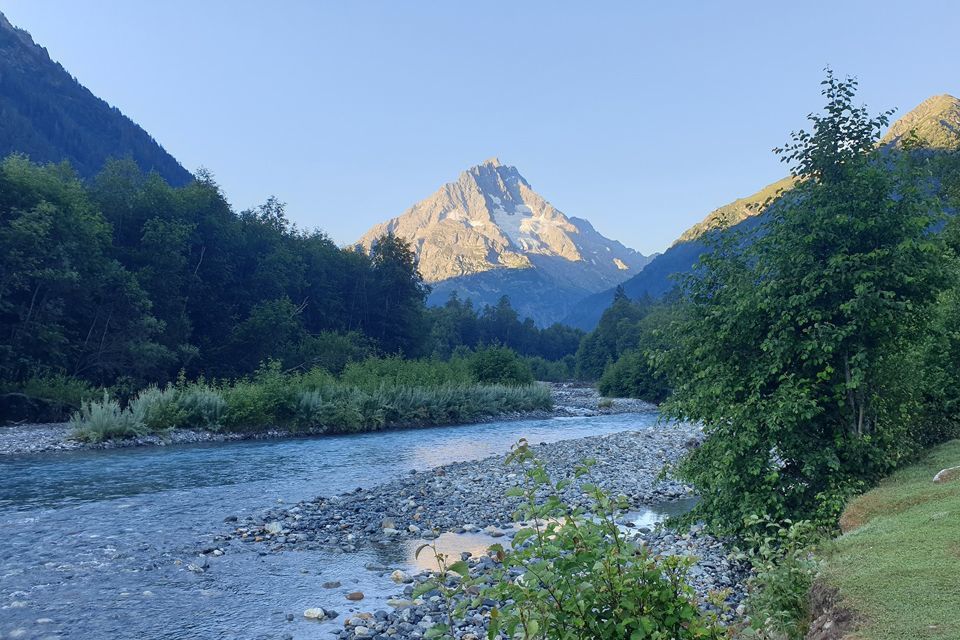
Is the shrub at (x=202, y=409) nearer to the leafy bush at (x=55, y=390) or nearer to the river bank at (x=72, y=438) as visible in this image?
the river bank at (x=72, y=438)

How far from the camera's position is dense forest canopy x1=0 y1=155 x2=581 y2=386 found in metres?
34.6

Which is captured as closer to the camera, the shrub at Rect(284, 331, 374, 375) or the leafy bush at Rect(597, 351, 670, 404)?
the shrub at Rect(284, 331, 374, 375)

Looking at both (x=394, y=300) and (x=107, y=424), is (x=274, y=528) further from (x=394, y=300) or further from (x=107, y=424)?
(x=394, y=300)

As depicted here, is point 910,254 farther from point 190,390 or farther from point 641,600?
point 190,390

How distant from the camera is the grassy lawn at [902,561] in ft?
15.0

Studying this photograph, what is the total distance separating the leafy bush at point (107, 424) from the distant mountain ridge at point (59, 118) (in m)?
113

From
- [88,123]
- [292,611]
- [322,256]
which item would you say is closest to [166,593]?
[292,611]

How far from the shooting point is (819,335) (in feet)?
29.0

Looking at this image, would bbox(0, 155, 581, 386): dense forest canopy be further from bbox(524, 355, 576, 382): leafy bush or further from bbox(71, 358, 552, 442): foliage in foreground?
bbox(524, 355, 576, 382): leafy bush

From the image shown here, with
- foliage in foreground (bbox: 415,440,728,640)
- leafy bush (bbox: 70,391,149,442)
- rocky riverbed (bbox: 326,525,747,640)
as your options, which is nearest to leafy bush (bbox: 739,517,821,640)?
rocky riverbed (bbox: 326,525,747,640)

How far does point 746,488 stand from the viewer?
9.29 m

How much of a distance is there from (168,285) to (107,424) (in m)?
22.6

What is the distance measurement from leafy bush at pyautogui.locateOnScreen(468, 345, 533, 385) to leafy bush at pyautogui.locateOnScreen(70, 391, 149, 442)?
101 ft

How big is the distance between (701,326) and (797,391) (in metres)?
1.70
